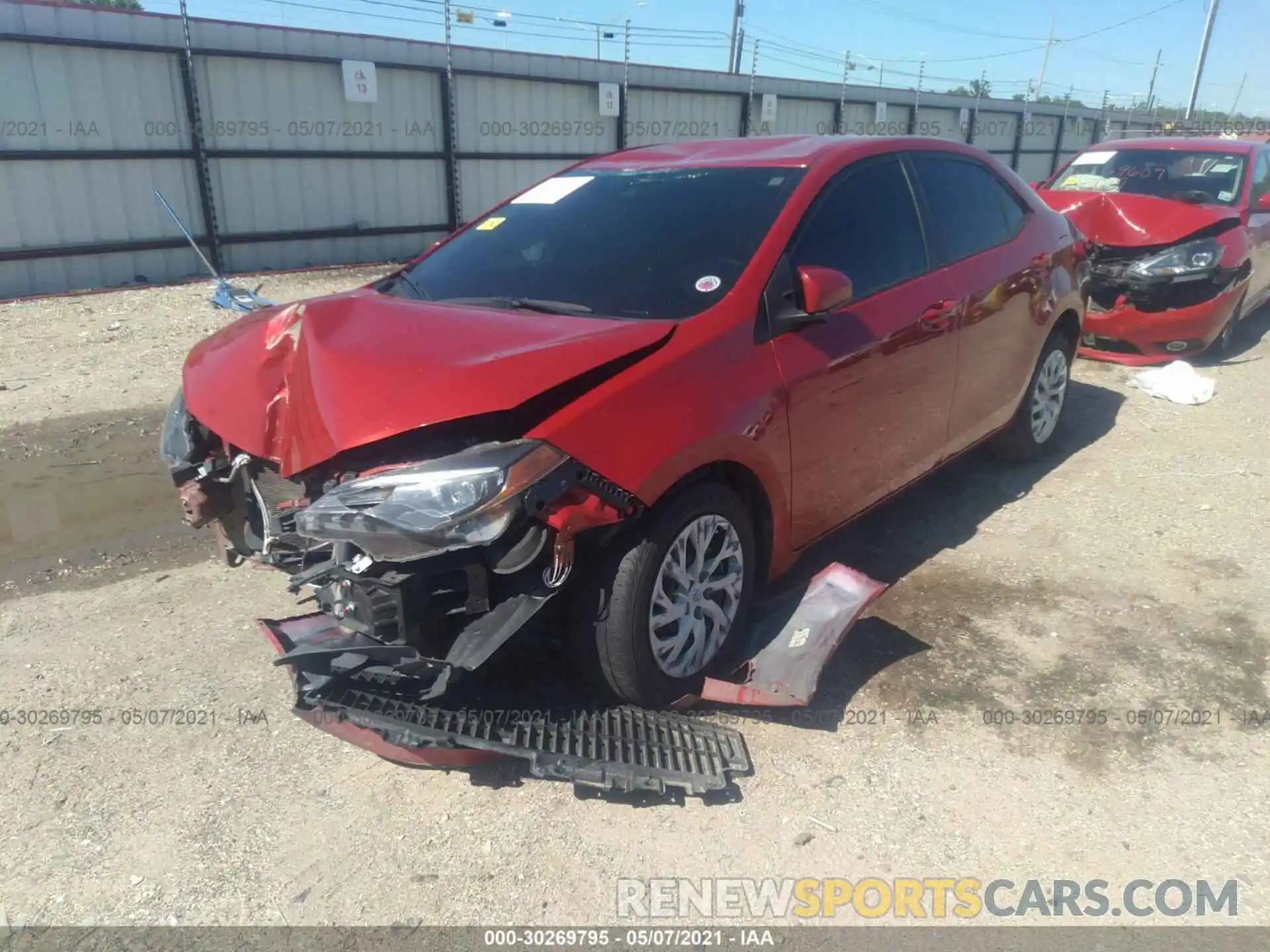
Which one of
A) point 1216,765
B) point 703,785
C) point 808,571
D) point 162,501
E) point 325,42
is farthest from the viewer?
point 325,42

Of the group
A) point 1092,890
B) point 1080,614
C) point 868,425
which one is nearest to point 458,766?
point 1092,890

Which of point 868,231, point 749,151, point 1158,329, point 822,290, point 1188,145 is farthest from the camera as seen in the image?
point 1188,145

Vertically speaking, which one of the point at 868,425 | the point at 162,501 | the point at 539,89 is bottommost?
the point at 162,501

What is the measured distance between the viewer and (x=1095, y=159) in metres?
9.05

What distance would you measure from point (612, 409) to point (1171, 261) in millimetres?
6428

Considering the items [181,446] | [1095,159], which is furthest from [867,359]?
[1095,159]

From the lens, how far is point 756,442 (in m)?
3.06

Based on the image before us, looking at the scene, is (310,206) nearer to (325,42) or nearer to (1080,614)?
(325,42)

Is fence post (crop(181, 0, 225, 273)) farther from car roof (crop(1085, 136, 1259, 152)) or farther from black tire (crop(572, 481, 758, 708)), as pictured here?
black tire (crop(572, 481, 758, 708))

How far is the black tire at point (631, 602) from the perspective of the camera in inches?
108

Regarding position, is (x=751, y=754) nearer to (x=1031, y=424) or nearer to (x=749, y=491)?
(x=749, y=491)

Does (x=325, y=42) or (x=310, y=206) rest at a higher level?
(x=325, y=42)

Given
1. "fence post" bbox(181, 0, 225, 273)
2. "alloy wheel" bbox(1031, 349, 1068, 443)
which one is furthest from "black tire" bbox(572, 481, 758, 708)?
"fence post" bbox(181, 0, 225, 273)

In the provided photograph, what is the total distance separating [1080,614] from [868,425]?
3.90 ft
